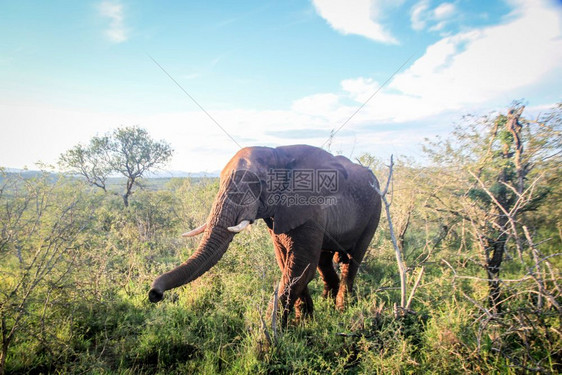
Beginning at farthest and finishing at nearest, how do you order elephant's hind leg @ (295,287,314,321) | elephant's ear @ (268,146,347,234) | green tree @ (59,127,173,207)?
green tree @ (59,127,173,207) < elephant's hind leg @ (295,287,314,321) < elephant's ear @ (268,146,347,234)

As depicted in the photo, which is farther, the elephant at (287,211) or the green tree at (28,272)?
the elephant at (287,211)

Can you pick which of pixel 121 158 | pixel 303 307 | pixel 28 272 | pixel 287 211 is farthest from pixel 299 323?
pixel 121 158

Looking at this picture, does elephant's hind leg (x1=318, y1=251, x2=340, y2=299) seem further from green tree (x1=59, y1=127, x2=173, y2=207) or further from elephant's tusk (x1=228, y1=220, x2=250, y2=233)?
green tree (x1=59, y1=127, x2=173, y2=207)

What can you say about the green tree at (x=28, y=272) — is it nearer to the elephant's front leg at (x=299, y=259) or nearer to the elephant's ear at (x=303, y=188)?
the elephant's ear at (x=303, y=188)

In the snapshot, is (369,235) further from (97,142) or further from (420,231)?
(97,142)

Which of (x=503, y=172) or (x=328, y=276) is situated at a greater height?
(x=503, y=172)

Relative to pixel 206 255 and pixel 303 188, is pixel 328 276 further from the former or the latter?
pixel 206 255

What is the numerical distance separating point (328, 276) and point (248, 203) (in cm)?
279

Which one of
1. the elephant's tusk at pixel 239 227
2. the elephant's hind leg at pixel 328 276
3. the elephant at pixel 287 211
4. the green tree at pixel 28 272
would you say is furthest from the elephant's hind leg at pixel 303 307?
the green tree at pixel 28 272

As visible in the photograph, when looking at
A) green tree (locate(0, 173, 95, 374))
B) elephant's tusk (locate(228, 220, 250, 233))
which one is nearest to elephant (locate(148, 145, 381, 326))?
elephant's tusk (locate(228, 220, 250, 233))

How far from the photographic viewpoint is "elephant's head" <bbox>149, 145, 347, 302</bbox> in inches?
149

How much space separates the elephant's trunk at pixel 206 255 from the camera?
329cm

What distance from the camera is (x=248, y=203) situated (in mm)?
3971

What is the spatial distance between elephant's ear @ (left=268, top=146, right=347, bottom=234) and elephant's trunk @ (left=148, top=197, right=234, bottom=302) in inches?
29.8
